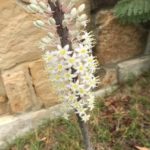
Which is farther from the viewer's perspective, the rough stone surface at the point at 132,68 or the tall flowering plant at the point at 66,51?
the rough stone surface at the point at 132,68

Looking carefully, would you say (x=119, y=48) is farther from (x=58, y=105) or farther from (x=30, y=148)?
(x=30, y=148)

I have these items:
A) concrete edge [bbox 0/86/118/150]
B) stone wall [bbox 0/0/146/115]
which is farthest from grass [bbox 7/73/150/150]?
stone wall [bbox 0/0/146/115]

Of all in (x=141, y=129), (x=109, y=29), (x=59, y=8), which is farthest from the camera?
(x=109, y=29)

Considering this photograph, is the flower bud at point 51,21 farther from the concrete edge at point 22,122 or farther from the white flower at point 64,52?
the concrete edge at point 22,122

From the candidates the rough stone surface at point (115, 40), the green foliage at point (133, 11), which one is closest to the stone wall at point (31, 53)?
the rough stone surface at point (115, 40)

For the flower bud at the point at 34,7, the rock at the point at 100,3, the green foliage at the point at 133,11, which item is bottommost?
the green foliage at the point at 133,11

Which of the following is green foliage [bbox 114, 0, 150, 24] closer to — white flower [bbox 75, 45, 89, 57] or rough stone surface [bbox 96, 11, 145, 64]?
rough stone surface [bbox 96, 11, 145, 64]

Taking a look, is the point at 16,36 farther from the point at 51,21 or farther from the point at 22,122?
the point at 51,21

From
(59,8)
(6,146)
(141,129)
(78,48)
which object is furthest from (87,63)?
(6,146)
